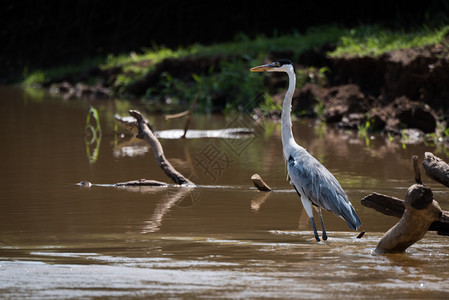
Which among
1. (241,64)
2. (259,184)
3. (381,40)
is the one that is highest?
(381,40)

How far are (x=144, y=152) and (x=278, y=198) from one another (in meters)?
3.76

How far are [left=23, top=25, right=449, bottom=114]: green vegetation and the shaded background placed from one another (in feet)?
10.6

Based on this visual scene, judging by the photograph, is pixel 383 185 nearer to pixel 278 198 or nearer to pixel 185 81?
pixel 278 198

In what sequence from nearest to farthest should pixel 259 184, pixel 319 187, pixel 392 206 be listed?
pixel 392 206
pixel 319 187
pixel 259 184

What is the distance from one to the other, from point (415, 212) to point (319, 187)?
3.97 feet

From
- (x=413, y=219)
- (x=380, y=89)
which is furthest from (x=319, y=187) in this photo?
(x=380, y=89)

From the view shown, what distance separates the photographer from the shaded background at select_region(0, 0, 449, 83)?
27.4 metres

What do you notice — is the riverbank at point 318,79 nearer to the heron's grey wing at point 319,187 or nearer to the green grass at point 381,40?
the green grass at point 381,40

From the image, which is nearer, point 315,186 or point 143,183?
point 315,186

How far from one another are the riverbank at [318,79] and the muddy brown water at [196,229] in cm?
174

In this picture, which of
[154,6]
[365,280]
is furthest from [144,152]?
[154,6]

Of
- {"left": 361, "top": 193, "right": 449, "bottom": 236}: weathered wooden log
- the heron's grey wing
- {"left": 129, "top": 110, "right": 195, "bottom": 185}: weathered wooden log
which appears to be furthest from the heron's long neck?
{"left": 129, "top": 110, "right": 195, "bottom": 185}: weathered wooden log

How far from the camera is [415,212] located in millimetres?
5660

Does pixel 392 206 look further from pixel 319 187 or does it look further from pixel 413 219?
pixel 319 187
